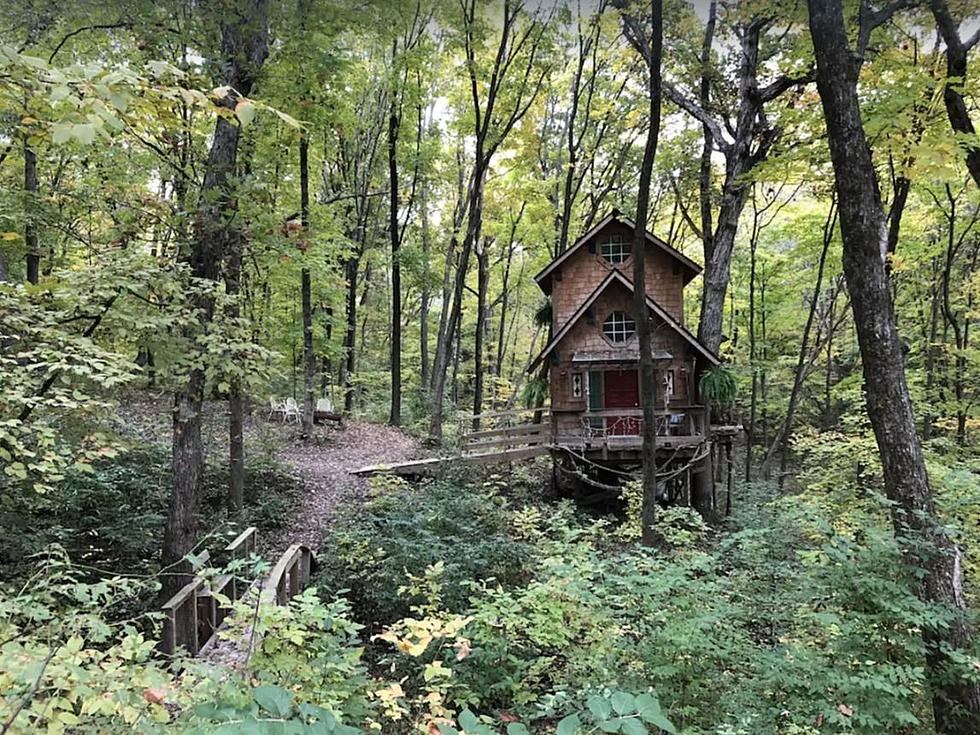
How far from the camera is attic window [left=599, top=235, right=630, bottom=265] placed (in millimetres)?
16922

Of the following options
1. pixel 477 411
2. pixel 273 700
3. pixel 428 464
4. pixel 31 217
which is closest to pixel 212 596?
pixel 273 700

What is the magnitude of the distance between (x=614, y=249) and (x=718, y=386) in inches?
217

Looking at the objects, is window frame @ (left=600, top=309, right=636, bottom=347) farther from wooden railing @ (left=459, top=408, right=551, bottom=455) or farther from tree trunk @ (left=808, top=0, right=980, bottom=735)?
tree trunk @ (left=808, top=0, right=980, bottom=735)

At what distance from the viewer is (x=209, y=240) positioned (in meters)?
7.13

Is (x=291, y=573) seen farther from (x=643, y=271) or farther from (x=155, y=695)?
(x=643, y=271)

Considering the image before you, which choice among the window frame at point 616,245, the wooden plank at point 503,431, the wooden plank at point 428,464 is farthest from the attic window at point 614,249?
the wooden plank at point 428,464

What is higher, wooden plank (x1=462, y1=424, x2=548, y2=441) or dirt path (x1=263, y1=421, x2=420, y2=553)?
wooden plank (x1=462, y1=424, x2=548, y2=441)

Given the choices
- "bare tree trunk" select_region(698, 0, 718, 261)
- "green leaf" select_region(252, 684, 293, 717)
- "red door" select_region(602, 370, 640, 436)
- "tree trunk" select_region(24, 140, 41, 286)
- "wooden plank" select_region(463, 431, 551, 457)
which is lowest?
"wooden plank" select_region(463, 431, 551, 457)

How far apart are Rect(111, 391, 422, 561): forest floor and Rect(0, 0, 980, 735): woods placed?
0.51 feet

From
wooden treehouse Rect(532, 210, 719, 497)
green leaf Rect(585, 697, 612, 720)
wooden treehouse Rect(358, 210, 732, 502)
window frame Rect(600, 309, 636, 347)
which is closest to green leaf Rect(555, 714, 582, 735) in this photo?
green leaf Rect(585, 697, 612, 720)

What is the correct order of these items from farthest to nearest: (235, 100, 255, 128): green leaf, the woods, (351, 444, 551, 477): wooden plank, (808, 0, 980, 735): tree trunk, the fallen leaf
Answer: (351, 444, 551, 477): wooden plank, (808, 0, 980, 735): tree trunk, the woods, (235, 100, 255, 128): green leaf, the fallen leaf

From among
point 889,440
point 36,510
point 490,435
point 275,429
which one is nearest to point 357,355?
point 275,429

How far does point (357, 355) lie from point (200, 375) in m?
22.1

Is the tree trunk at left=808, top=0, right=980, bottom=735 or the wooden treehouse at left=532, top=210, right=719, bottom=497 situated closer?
the tree trunk at left=808, top=0, right=980, bottom=735
